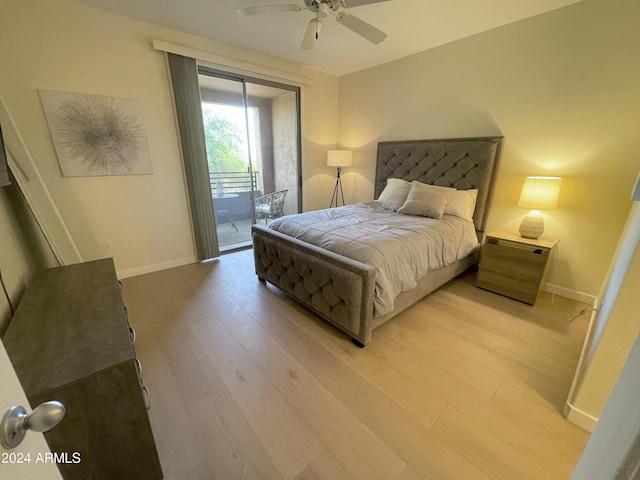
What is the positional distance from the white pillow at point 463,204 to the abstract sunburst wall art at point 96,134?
350 cm

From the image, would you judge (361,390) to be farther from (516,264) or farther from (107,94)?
(107,94)

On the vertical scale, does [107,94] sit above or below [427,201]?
above

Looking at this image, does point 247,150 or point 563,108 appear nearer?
point 563,108

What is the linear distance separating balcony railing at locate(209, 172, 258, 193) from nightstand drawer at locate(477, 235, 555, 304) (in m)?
3.22

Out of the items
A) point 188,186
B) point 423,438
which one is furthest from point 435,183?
point 188,186

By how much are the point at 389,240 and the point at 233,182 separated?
279 centimetres

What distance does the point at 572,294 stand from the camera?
253cm

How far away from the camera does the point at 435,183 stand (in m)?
3.22

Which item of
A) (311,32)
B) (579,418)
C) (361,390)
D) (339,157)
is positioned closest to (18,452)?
(361,390)

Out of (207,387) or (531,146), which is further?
(531,146)

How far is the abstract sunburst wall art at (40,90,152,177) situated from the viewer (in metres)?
2.33

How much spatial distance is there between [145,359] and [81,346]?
987 mm

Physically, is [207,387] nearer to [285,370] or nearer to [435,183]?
[285,370]

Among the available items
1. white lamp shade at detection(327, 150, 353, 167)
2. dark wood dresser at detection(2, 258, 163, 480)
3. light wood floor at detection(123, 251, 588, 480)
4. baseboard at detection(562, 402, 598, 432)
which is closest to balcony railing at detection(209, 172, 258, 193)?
white lamp shade at detection(327, 150, 353, 167)
